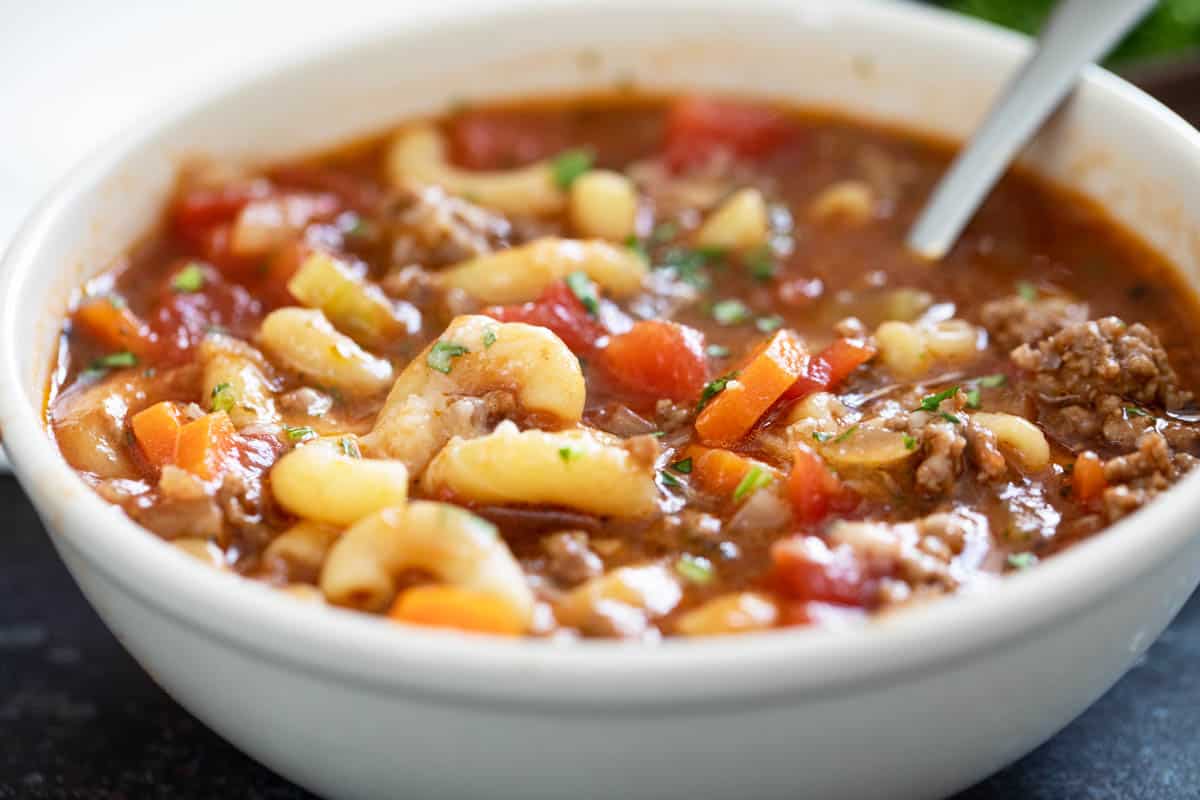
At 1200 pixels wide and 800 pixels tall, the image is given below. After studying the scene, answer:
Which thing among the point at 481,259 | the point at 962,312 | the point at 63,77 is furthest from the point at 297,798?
the point at 63,77

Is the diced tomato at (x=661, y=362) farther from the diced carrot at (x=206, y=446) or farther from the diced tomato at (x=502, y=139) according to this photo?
the diced tomato at (x=502, y=139)

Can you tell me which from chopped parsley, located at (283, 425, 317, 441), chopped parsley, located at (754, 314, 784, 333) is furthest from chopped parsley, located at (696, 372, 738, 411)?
chopped parsley, located at (283, 425, 317, 441)

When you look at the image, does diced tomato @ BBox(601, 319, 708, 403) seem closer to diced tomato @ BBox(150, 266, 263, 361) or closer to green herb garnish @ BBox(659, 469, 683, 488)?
green herb garnish @ BBox(659, 469, 683, 488)

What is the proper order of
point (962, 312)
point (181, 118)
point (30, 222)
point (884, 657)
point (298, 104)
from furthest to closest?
point (298, 104) < point (181, 118) < point (962, 312) < point (30, 222) < point (884, 657)

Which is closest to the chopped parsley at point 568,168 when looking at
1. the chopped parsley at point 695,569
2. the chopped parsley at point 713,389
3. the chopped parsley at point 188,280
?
the chopped parsley at point 188,280

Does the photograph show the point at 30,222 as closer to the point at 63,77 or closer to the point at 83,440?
the point at 83,440

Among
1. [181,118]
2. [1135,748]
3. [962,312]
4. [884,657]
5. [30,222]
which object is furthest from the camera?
[181,118]
